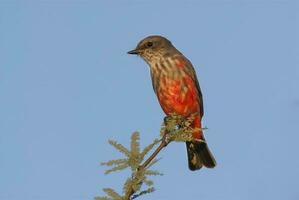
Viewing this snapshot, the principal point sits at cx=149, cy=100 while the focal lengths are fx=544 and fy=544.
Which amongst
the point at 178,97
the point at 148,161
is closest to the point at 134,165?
the point at 148,161

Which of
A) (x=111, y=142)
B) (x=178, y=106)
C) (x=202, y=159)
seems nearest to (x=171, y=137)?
(x=111, y=142)

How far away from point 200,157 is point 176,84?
4.33ft

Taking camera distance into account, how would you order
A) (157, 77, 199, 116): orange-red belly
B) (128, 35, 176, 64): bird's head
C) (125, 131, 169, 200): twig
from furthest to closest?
(128, 35, 176, 64): bird's head, (157, 77, 199, 116): orange-red belly, (125, 131, 169, 200): twig

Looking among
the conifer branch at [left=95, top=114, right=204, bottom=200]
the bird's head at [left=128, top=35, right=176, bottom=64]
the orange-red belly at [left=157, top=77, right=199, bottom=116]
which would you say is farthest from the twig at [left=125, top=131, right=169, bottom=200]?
the bird's head at [left=128, top=35, right=176, bottom=64]

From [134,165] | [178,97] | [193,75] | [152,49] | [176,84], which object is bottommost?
[134,165]

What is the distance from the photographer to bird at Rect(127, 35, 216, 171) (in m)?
8.62

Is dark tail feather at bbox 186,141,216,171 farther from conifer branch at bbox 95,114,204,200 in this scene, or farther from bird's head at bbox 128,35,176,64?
conifer branch at bbox 95,114,204,200

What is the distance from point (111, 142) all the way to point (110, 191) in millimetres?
777

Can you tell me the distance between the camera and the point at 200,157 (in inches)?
358

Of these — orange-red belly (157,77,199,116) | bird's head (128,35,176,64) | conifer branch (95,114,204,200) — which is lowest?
conifer branch (95,114,204,200)

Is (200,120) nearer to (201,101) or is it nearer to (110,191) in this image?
(201,101)

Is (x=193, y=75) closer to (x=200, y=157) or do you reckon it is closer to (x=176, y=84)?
(x=176, y=84)

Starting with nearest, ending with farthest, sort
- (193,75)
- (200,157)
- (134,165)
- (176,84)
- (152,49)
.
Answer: (134,165)
(176,84)
(200,157)
(193,75)
(152,49)

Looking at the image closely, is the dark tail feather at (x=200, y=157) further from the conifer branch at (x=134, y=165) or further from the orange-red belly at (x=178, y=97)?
the conifer branch at (x=134, y=165)
